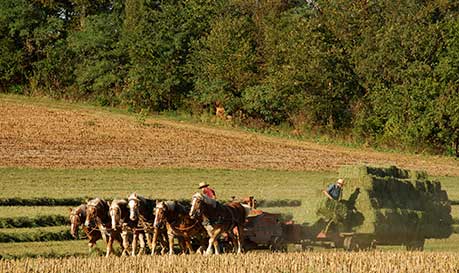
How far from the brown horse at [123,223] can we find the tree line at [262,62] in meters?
34.9

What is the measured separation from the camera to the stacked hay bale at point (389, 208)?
24.5 metres

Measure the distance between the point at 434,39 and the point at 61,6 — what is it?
26824mm

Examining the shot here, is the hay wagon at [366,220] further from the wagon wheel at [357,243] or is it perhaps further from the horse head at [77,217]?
the horse head at [77,217]

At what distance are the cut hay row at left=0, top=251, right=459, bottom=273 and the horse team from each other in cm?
179

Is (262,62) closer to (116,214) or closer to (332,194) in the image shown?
(332,194)

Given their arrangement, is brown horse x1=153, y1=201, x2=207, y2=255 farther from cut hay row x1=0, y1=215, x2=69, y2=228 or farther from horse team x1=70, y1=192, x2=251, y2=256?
cut hay row x1=0, y1=215, x2=69, y2=228

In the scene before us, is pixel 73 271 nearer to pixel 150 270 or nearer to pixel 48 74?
pixel 150 270

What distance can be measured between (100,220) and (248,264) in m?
4.49

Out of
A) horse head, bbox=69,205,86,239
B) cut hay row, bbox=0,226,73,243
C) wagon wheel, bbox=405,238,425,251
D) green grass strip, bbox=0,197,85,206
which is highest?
horse head, bbox=69,205,86,239

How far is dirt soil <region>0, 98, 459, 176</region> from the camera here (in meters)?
42.6

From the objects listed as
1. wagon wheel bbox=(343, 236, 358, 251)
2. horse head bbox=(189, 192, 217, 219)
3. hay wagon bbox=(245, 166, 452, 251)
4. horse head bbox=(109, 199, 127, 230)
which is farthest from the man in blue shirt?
horse head bbox=(109, 199, 127, 230)

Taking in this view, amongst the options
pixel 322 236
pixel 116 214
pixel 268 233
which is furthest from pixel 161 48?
pixel 116 214

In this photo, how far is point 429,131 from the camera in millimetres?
55062

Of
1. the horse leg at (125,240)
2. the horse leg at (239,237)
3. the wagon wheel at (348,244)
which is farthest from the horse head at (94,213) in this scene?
the wagon wheel at (348,244)
